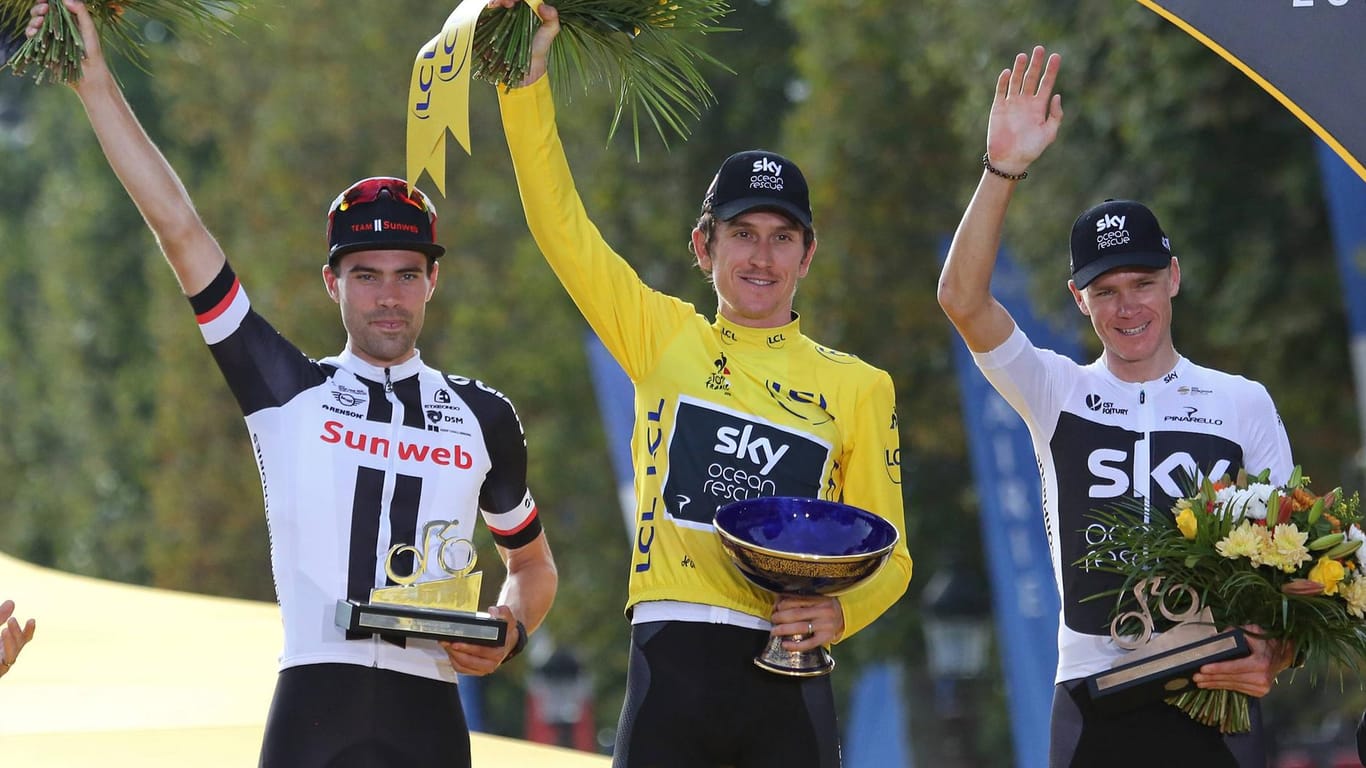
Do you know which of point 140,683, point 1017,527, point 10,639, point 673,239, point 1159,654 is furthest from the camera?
point 673,239

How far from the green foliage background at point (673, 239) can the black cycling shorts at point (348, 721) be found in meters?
7.48

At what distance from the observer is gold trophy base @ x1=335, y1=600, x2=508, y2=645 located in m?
4.46

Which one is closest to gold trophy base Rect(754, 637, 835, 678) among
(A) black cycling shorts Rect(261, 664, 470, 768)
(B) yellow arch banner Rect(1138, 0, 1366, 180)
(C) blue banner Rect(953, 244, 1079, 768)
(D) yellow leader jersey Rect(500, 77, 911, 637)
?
(D) yellow leader jersey Rect(500, 77, 911, 637)

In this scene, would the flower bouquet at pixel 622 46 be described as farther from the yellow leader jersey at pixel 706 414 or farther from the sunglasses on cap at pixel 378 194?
the sunglasses on cap at pixel 378 194

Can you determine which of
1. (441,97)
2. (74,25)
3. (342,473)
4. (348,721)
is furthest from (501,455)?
(74,25)

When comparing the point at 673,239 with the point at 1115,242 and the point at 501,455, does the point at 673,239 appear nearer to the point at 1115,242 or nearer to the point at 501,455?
the point at 1115,242

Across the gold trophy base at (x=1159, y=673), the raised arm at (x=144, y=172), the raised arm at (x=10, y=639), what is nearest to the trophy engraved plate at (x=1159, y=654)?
the gold trophy base at (x=1159, y=673)

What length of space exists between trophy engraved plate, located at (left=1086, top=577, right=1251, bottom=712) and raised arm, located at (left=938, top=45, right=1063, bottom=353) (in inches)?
34.3

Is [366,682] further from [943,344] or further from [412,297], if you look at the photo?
[943,344]

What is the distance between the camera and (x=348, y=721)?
15.0 ft

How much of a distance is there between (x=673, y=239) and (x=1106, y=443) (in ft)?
49.3

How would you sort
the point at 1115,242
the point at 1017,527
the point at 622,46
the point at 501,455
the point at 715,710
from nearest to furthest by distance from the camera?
the point at 715,710
the point at 501,455
the point at 1115,242
the point at 622,46
the point at 1017,527

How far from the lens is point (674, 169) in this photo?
20.5 m

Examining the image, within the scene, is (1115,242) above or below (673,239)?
below
